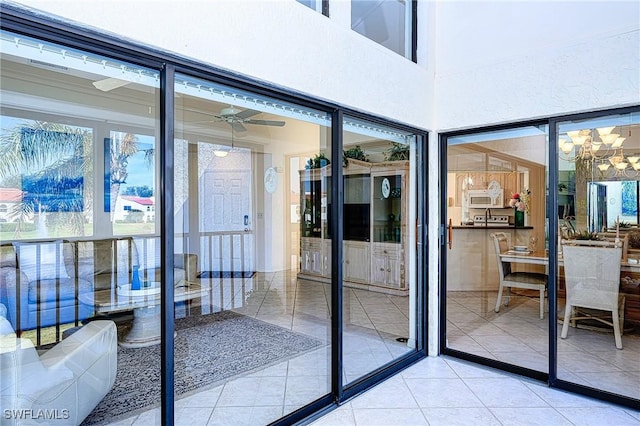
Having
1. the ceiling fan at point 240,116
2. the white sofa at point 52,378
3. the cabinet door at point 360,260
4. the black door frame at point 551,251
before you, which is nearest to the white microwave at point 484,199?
the cabinet door at point 360,260

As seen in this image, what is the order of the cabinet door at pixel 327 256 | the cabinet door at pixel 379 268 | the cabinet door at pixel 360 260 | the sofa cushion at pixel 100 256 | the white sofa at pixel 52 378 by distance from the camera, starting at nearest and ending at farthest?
1. the white sofa at pixel 52 378
2. the cabinet door at pixel 327 256
3. the cabinet door at pixel 360 260
4. the sofa cushion at pixel 100 256
5. the cabinet door at pixel 379 268

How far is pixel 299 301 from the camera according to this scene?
4.37m

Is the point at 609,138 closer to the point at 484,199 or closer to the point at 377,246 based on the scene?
the point at 377,246

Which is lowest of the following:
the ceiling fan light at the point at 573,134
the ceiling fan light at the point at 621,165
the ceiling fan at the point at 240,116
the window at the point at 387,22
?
the ceiling fan light at the point at 621,165

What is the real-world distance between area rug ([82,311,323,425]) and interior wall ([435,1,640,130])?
251cm

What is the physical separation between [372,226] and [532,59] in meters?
2.54

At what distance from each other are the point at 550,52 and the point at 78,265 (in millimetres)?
5252

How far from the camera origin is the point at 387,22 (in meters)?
3.36

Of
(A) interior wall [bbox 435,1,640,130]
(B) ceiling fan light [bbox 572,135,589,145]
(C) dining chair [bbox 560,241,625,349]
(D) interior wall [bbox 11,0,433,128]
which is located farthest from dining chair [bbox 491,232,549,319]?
(D) interior wall [bbox 11,0,433,128]

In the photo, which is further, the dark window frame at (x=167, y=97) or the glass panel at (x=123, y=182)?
the glass panel at (x=123, y=182)

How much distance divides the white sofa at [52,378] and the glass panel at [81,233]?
0.4 inches

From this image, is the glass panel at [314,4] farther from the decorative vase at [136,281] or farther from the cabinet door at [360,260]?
the decorative vase at [136,281]

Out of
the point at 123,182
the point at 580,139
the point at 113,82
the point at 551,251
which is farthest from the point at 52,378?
the point at 580,139

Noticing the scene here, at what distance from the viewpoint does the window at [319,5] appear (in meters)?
2.52
